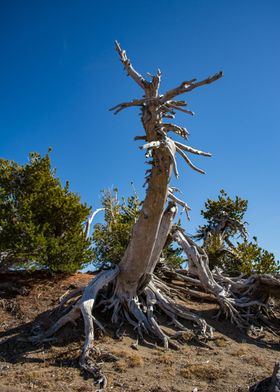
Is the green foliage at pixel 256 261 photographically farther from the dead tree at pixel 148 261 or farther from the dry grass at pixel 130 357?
the dry grass at pixel 130 357

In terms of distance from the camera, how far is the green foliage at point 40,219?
12156 mm

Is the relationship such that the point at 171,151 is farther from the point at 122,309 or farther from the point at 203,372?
the point at 203,372

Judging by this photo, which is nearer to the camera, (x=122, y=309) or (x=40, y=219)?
(x=122, y=309)

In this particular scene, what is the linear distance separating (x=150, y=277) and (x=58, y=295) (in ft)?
12.0

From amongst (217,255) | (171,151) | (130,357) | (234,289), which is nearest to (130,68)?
(171,151)

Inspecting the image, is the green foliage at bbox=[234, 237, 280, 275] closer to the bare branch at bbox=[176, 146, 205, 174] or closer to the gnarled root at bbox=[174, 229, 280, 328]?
the gnarled root at bbox=[174, 229, 280, 328]

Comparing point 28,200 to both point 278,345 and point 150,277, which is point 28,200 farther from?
point 278,345

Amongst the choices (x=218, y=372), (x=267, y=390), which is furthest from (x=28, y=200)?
(x=267, y=390)

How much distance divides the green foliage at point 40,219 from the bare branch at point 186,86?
6580 millimetres

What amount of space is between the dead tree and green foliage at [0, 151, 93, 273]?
8.21 feet

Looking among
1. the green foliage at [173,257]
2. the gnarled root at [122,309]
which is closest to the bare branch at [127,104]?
the gnarled root at [122,309]

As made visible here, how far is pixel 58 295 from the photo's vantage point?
12125 millimetres

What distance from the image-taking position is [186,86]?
8.61m

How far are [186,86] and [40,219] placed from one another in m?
8.19
